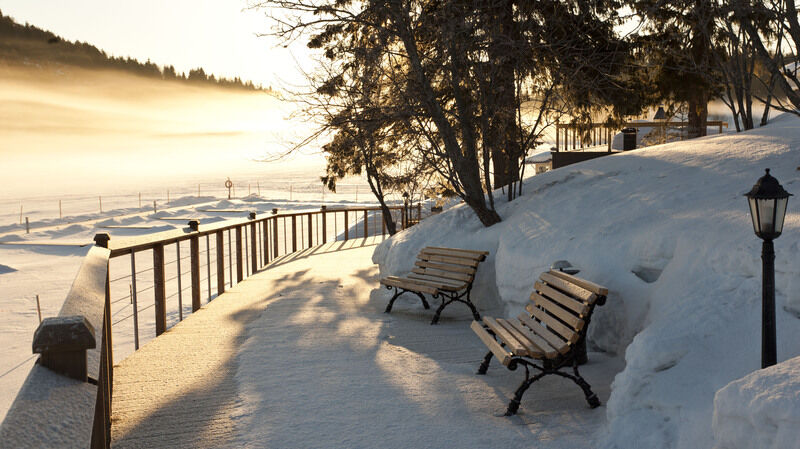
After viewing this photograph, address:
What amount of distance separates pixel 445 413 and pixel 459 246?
4.50m

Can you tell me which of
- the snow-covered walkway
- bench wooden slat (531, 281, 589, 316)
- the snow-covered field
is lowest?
the snow-covered field

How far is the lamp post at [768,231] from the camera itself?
324 cm

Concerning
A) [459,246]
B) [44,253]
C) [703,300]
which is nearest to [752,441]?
[703,300]

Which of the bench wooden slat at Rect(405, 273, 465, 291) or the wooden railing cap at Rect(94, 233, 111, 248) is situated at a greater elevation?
the wooden railing cap at Rect(94, 233, 111, 248)

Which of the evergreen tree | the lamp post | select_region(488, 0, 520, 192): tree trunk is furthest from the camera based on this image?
the evergreen tree

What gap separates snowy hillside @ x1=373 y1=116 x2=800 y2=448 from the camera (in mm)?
3441

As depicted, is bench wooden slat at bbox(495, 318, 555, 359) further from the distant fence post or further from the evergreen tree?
the evergreen tree

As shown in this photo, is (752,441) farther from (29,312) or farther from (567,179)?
→ (29,312)

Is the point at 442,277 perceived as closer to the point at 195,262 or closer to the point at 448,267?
the point at 448,267

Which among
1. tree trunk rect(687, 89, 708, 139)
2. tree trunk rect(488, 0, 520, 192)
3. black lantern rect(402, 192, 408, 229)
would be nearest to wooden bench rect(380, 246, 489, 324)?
tree trunk rect(488, 0, 520, 192)

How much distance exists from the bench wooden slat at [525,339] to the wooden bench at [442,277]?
5.69ft

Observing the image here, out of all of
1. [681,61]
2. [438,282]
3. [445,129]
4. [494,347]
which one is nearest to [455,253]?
[438,282]

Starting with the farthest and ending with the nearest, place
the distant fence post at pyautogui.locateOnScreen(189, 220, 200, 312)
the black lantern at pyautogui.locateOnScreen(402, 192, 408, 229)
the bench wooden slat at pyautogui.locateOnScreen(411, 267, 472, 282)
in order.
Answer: the black lantern at pyautogui.locateOnScreen(402, 192, 408, 229)
the bench wooden slat at pyautogui.locateOnScreen(411, 267, 472, 282)
the distant fence post at pyautogui.locateOnScreen(189, 220, 200, 312)

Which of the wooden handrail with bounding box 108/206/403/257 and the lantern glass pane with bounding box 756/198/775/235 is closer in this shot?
the lantern glass pane with bounding box 756/198/775/235
